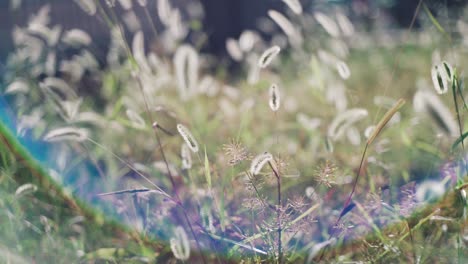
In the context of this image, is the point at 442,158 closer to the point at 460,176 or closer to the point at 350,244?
the point at 460,176

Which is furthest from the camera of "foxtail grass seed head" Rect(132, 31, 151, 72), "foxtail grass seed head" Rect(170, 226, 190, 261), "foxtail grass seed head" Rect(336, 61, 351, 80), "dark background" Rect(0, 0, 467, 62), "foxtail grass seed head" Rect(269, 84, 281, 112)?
"dark background" Rect(0, 0, 467, 62)

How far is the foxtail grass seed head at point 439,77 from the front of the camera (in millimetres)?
877

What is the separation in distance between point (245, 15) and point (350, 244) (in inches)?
165

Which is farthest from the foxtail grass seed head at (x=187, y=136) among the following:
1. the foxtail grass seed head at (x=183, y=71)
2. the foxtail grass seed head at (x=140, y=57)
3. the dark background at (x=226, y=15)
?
the dark background at (x=226, y=15)

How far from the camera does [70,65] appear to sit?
83.4 inches

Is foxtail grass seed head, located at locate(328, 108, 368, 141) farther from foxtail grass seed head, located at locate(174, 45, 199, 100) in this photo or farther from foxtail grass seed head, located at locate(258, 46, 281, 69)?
foxtail grass seed head, located at locate(174, 45, 199, 100)

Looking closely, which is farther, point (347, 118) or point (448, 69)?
point (347, 118)

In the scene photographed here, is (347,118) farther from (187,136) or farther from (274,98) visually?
(187,136)

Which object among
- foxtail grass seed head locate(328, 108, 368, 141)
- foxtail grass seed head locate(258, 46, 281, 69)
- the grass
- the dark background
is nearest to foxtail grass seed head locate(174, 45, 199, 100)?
the grass

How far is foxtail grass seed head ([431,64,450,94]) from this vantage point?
0.88 meters

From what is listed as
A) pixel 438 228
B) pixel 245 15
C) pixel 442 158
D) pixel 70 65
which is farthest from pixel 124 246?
pixel 245 15

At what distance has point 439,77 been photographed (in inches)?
35.2

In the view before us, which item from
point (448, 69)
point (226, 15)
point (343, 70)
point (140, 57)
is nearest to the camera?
point (448, 69)

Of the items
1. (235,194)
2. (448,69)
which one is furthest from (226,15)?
(448,69)
